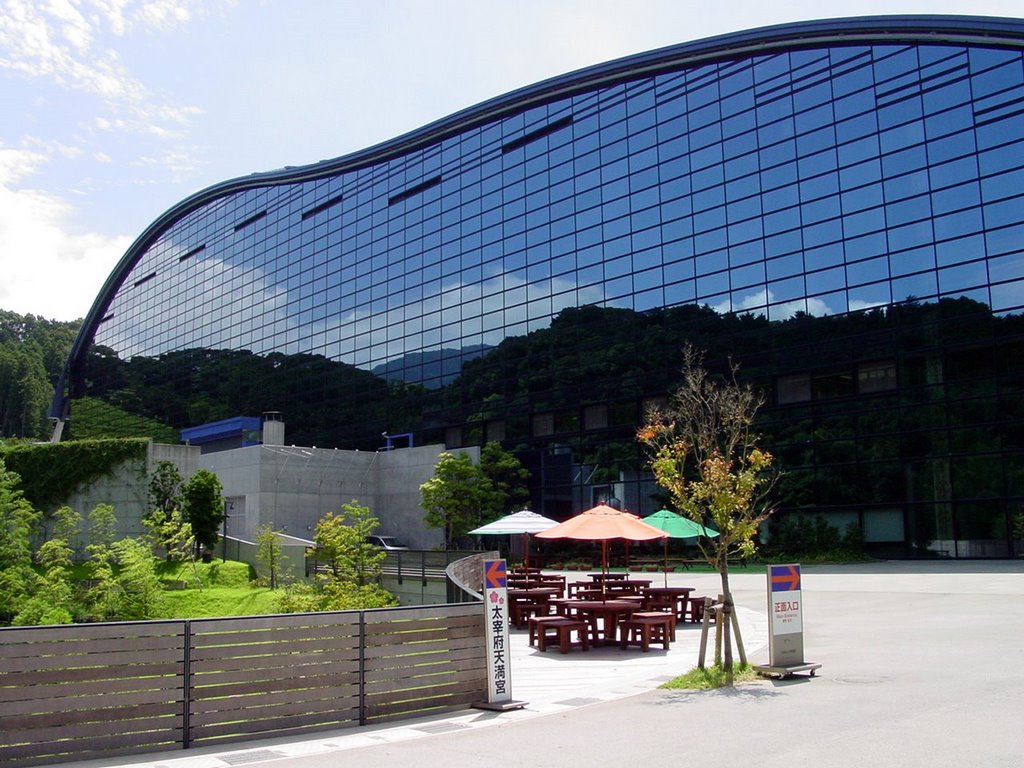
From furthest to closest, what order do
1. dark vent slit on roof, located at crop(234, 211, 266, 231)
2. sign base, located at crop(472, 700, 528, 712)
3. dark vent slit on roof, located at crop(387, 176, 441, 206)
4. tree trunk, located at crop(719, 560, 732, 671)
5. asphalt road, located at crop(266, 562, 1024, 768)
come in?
1. dark vent slit on roof, located at crop(234, 211, 266, 231)
2. dark vent slit on roof, located at crop(387, 176, 441, 206)
3. tree trunk, located at crop(719, 560, 732, 671)
4. sign base, located at crop(472, 700, 528, 712)
5. asphalt road, located at crop(266, 562, 1024, 768)

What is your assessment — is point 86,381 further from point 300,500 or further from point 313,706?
point 313,706

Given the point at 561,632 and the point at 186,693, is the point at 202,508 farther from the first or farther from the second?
the point at 186,693

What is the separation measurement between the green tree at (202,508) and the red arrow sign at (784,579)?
27.0 meters

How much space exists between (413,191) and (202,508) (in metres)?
30.0

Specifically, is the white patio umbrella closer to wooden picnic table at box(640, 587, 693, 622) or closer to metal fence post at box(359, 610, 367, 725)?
wooden picnic table at box(640, 587, 693, 622)

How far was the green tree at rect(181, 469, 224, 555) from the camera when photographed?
3459 cm

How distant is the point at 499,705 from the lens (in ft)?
33.1

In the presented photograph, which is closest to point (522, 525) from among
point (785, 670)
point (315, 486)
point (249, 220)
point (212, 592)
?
point (785, 670)

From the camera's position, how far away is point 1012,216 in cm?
3406

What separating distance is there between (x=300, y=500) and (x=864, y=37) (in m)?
33.4

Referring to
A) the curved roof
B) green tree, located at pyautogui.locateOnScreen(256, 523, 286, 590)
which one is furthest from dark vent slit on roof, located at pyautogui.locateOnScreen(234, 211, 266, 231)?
green tree, located at pyautogui.locateOnScreen(256, 523, 286, 590)

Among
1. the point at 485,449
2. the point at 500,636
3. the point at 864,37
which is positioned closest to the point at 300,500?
the point at 485,449

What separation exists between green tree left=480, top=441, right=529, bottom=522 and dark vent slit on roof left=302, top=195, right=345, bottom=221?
24593 mm

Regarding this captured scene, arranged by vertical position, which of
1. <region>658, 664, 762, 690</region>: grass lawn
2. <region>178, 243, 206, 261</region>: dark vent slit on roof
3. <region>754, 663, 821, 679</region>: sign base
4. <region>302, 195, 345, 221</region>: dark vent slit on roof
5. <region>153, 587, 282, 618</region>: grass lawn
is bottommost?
<region>153, 587, 282, 618</region>: grass lawn
